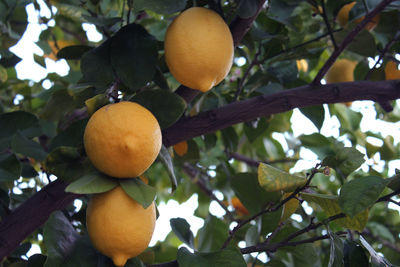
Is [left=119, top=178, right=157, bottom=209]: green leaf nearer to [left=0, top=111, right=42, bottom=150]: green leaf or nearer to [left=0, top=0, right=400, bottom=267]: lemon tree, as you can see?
[left=0, top=0, right=400, bottom=267]: lemon tree

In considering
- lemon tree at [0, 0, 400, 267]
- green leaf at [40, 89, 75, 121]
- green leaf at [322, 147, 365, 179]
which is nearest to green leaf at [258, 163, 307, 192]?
lemon tree at [0, 0, 400, 267]

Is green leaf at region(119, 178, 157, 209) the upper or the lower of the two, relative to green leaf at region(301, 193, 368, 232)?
upper

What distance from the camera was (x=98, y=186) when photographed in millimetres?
745

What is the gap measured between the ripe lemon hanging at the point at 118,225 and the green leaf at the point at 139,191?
0.02m

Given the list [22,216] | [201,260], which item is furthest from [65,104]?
[201,260]

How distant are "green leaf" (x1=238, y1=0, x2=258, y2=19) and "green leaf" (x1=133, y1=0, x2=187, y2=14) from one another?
0.12 m

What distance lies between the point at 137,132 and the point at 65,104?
58 cm

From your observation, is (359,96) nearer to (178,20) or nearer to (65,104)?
Result: (178,20)

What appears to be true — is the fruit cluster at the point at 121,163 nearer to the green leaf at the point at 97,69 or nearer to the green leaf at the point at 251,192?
the green leaf at the point at 97,69

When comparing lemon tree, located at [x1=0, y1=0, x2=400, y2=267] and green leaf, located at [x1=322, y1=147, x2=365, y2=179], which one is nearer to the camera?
lemon tree, located at [x1=0, y1=0, x2=400, y2=267]

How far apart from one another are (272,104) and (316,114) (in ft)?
0.92

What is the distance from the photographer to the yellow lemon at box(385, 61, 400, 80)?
1.23 meters

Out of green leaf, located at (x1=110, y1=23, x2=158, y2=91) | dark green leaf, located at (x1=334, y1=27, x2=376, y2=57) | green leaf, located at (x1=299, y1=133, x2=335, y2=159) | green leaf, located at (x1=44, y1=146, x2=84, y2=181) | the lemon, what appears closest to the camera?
green leaf, located at (x1=44, y1=146, x2=84, y2=181)

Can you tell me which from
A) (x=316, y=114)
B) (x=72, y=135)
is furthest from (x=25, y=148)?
(x=316, y=114)
